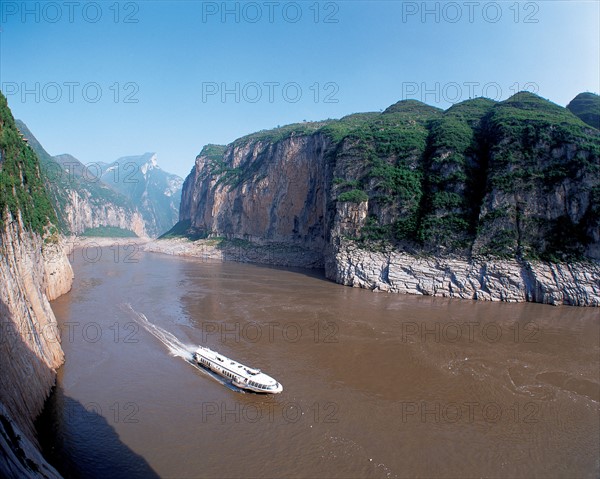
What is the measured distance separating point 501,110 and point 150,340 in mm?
57334

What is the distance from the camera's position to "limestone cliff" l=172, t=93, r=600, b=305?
37625mm

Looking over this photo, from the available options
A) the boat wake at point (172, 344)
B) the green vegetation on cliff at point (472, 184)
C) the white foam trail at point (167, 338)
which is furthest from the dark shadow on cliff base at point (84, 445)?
the green vegetation on cliff at point (472, 184)

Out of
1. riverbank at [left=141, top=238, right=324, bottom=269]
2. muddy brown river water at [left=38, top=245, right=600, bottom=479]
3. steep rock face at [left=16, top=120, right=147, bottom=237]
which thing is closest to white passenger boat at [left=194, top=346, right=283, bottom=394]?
muddy brown river water at [left=38, top=245, right=600, bottom=479]

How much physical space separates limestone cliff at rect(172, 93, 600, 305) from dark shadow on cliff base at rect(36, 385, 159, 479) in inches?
1286

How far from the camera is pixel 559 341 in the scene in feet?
87.2

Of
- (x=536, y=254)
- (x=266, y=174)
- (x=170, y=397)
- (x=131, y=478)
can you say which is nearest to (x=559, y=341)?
(x=536, y=254)

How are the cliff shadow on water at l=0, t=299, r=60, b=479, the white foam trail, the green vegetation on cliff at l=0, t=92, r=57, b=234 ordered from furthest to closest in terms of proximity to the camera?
the white foam trail → the green vegetation on cliff at l=0, t=92, r=57, b=234 → the cliff shadow on water at l=0, t=299, r=60, b=479

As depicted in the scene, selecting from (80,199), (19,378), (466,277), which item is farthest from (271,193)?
(80,199)

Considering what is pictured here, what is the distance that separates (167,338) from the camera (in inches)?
1011

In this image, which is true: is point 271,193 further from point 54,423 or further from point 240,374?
point 54,423

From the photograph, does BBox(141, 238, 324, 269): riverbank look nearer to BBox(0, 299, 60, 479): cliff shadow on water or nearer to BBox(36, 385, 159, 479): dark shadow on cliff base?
BBox(36, 385, 159, 479): dark shadow on cliff base

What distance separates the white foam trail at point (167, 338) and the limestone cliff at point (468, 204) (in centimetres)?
2413

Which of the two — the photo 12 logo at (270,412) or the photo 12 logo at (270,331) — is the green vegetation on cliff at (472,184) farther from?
the photo 12 logo at (270,412)

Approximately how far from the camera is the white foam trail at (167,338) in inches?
910
